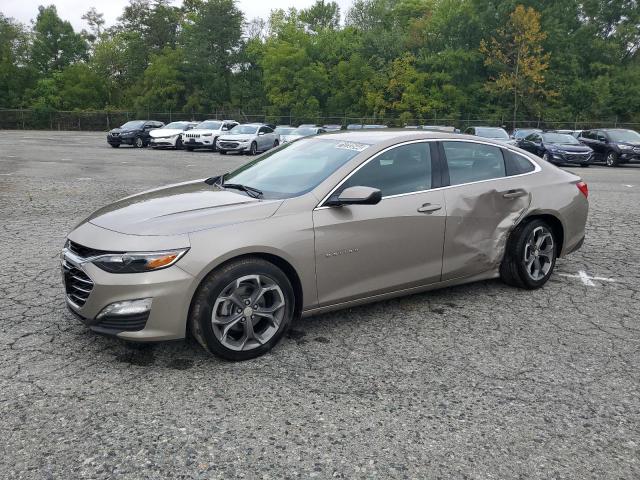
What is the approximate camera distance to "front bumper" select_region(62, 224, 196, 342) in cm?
342

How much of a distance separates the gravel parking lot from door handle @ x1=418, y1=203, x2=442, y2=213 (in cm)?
87

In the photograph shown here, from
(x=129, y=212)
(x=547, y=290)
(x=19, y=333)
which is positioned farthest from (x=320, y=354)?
(x=547, y=290)

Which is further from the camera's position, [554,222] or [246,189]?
[554,222]

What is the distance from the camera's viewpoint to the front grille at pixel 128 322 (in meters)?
3.43

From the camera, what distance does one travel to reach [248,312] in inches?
146

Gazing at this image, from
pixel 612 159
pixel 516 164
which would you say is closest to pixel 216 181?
pixel 516 164

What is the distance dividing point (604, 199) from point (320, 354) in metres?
9.58

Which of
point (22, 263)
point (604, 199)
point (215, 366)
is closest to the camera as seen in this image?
point (215, 366)

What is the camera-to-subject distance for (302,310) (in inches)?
157

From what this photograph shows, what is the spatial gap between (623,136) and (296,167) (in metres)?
23.2

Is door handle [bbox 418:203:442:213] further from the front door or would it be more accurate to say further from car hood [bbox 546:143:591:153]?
car hood [bbox 546:143:591:153]

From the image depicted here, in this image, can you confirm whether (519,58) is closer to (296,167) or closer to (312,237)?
(296,167)

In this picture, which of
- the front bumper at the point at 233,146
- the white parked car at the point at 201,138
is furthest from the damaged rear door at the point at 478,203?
the white parked car at the point at 201,138

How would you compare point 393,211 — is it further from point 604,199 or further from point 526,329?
point 604,199
